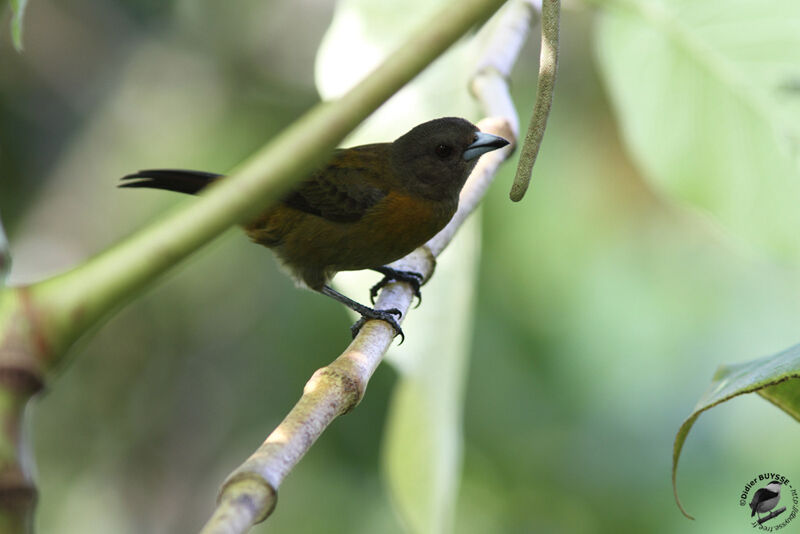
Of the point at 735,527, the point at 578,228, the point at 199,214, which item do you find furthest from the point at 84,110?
the point at 199,214

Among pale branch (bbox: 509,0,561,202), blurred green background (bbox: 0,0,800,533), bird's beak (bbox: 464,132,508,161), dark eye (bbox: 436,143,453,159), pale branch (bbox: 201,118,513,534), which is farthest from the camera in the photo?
blurred green background (bbox: 0,0,800,533)

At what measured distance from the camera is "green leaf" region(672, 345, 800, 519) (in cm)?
114

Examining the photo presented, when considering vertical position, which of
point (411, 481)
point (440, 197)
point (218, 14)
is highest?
point (218, 14)

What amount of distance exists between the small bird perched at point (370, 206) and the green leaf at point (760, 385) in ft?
5.04

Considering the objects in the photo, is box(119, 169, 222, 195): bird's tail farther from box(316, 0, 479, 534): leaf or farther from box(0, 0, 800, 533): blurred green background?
box(0, 0, 800, 533): blurred green background

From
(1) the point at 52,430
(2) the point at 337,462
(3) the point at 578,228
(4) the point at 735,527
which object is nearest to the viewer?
(4) the point at 735,527

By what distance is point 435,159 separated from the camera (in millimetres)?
3021

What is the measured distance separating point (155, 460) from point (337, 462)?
125cm

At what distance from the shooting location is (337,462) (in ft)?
15.8

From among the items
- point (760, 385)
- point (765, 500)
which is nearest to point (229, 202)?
point (760, 385)

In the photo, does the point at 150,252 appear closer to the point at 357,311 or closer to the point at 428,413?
the point at 428,413

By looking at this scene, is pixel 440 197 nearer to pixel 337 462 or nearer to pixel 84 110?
pixel 337 462

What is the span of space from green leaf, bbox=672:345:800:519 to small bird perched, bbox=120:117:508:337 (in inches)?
60.5

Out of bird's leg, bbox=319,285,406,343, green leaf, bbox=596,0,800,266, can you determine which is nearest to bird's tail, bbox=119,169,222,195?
bird's leg, bbox=319,285,406,343
